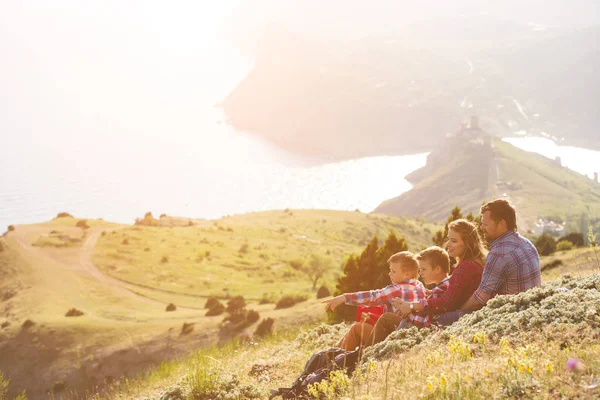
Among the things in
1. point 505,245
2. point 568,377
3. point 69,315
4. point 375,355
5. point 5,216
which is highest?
point 5,216

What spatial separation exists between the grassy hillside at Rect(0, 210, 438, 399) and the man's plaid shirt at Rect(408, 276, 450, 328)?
78.0 ft

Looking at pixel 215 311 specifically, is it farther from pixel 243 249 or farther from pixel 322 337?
pixel 243 249

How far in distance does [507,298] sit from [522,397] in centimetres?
328

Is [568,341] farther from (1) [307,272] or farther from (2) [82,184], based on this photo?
(2) [82,184]

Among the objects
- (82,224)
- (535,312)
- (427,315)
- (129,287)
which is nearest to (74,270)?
(129,287)

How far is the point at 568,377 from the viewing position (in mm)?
4195

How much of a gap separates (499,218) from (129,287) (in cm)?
5467

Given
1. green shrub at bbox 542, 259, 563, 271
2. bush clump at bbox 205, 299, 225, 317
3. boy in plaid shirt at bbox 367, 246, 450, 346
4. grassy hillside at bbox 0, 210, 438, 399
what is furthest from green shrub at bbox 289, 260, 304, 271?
boy in plaid shirt at bbox 367, 246, 450, 346

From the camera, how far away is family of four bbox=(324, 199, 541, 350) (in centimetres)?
757

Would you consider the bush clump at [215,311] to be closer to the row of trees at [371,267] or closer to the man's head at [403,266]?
the row of trees at [371,267]

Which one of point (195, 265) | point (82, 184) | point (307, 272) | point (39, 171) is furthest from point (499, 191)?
point (39, 171)

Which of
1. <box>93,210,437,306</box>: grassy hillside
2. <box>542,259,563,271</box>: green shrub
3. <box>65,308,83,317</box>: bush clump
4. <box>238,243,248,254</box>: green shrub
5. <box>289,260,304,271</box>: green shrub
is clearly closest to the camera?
<box>542,259,563,271</box>: green shrub

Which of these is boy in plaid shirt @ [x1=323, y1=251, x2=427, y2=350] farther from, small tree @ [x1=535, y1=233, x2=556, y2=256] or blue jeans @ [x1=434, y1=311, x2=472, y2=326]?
small tree @ [x1=535, y1=233, x2=556, y2=256]

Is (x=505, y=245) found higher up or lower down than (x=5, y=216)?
lower down
